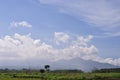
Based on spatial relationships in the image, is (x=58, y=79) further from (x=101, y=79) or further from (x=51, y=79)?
(x=101, y=79)

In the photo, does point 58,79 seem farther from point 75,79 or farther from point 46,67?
point 46,67

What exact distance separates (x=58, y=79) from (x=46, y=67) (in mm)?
16167

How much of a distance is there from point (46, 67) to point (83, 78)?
727 inches

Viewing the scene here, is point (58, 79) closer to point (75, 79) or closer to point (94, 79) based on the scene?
point (75, 79)

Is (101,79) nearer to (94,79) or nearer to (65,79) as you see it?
(94,79)

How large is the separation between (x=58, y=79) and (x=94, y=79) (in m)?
12.9

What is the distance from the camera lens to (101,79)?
100312mm

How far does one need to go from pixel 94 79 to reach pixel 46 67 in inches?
911

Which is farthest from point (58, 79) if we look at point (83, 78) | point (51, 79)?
point (83, 78)

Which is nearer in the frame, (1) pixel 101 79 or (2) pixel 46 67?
(1) pixel 101 79

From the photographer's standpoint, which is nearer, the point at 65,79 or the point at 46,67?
the point at 65,79

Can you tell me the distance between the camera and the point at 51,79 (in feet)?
334

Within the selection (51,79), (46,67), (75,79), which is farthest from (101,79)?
(46,67)

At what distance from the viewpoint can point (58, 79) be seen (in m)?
A: 101
